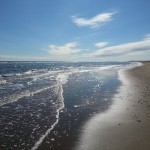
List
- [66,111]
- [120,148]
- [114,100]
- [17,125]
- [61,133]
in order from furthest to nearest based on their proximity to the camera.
A: [114,100]
[66,111]
[17,125]
[61,133]
[120,148]

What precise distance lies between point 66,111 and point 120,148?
5.51 m

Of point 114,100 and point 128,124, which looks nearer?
point 128,124

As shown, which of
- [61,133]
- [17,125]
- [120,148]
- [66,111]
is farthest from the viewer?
[66,111]

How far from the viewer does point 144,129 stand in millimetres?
9297

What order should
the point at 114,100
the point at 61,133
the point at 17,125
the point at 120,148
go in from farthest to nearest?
the point at 114,100 → the point at 17,125 → the point at 61,133 → the point at 120,148

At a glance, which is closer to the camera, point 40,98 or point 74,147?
point 74,147

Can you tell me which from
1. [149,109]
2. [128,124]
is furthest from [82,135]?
[149,109]

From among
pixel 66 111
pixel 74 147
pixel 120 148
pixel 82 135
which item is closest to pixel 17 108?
pixel 66 111

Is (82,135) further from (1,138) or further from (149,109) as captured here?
(149,109)

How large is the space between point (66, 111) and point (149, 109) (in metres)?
4.33

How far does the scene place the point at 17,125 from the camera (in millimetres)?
10055

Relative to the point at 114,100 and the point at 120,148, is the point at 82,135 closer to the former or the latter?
the point at 120,148

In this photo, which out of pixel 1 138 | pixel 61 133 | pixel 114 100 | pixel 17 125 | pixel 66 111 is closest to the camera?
pixel 1 138

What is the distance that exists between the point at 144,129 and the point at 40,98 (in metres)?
8.83
